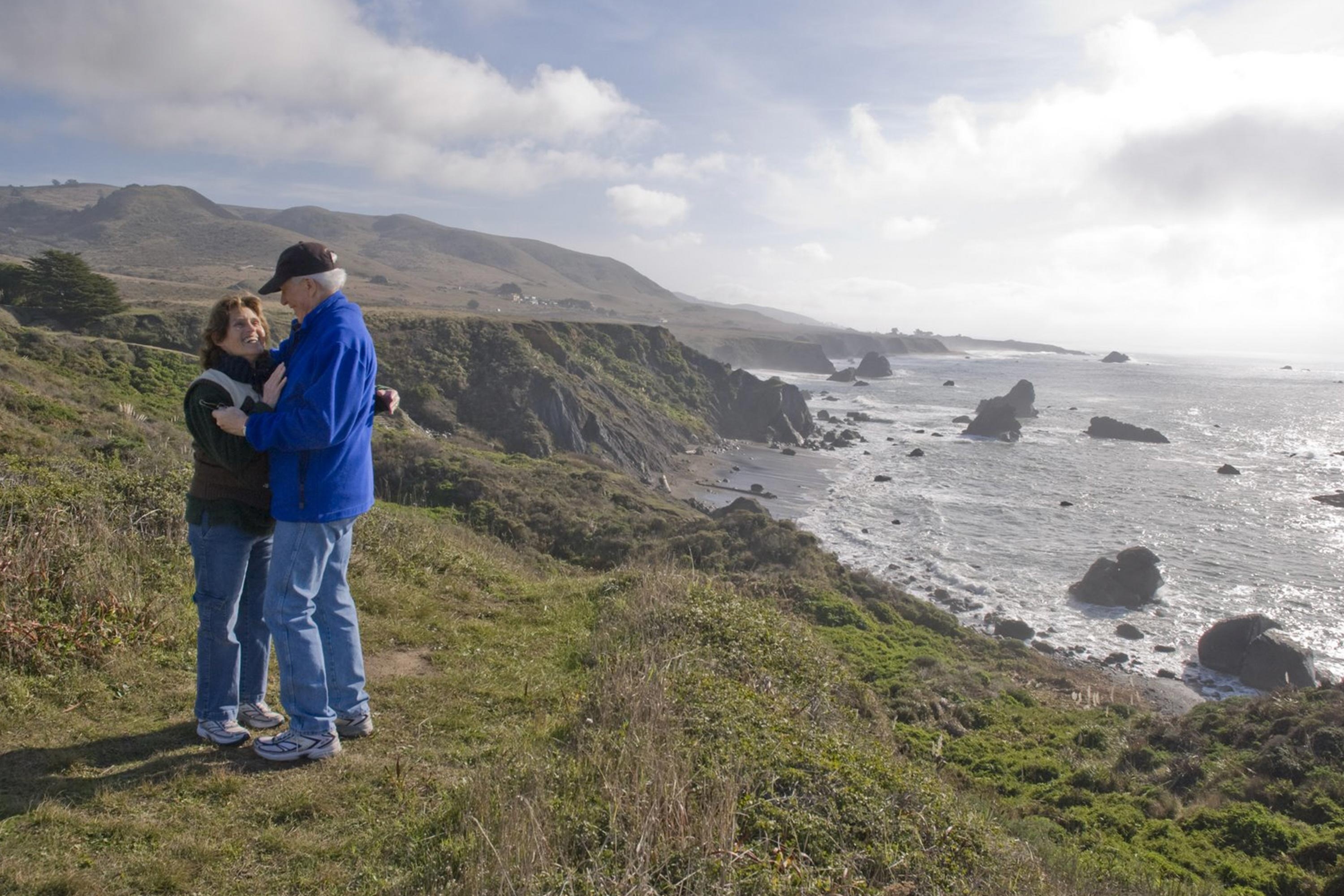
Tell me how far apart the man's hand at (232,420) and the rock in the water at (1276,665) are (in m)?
19.7

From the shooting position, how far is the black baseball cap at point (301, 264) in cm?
353

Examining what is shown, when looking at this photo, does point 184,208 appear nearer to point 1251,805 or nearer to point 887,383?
point 887,383

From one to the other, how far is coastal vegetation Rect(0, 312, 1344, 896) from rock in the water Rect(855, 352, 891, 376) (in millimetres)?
76534

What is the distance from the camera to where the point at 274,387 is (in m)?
3.54

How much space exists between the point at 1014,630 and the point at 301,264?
699 inches

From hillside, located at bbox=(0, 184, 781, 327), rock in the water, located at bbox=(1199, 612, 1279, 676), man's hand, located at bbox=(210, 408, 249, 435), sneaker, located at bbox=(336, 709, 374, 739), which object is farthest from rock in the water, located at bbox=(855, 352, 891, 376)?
man's hand, located at bbox=(210, 408, 249, 435)

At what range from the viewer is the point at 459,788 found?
354cm

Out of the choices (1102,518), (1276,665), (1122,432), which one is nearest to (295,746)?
(1276,665)

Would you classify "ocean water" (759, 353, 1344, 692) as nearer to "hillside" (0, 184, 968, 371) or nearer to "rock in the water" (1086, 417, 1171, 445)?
"rock in the water" (1086, 417, 1171, 445)

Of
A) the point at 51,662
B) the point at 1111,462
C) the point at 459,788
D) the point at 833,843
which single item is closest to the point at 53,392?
the point at 51,662

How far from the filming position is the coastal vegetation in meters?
2.96

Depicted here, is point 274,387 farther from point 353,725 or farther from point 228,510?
point 353,725

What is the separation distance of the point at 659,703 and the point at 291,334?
8.77 feet

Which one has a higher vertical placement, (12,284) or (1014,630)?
(12,284)
